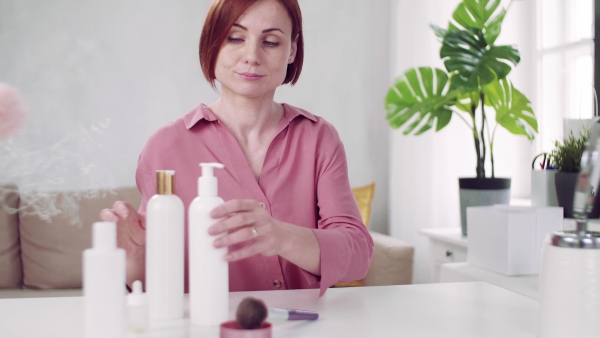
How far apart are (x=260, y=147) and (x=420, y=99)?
145 cm

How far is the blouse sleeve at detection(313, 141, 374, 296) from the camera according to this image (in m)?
0.91

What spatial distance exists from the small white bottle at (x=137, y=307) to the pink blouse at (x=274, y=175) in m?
0.32

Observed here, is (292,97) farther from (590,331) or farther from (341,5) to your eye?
(590,331)

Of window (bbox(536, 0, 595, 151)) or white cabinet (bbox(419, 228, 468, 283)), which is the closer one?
white cabinet (bbox(419, 228, 468, 283))

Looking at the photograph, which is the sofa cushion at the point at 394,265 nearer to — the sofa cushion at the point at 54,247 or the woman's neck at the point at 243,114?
the sofa cushion at the point at 54,247

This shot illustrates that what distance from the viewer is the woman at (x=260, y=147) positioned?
1077 millimetres

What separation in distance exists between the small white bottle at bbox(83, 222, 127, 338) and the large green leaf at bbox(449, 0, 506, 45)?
6.46 ft

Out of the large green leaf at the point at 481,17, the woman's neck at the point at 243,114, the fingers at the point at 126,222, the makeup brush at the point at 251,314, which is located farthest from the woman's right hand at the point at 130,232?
the large green leaf at the point at 481,17

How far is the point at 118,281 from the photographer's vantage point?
60 centimetres

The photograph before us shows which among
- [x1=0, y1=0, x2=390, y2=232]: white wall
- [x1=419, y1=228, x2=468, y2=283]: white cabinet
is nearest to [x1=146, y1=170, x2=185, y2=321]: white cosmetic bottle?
[x1=419, y1=228, x2=468, y2=283]: white cabinet

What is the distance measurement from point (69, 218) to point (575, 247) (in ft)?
6.85

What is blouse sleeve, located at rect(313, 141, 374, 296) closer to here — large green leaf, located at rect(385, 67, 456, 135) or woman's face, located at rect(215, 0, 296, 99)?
woman's face, located at rect(215, 0, 296, 99)

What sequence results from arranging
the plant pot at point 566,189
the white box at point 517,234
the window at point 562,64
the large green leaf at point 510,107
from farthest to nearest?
the window at point 562,64, the large green leaf at point 510,107, the plant pot at point 566,189, the white box at point 517,234

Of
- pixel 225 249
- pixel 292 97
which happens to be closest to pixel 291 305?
pixel 225 249
